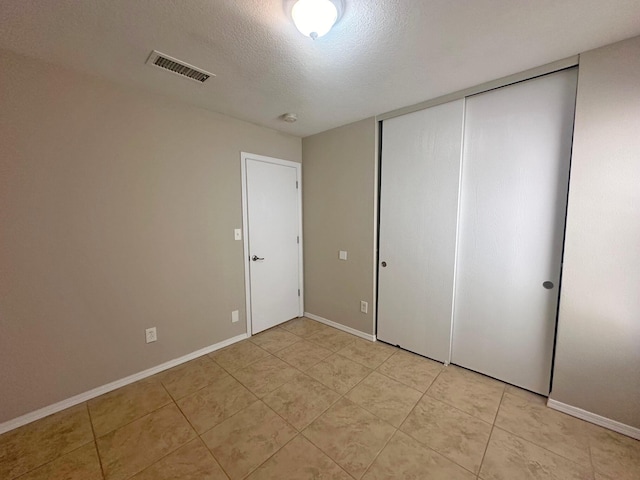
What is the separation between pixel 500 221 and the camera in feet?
6.91

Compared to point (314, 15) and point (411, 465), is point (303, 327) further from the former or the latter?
point (314, 15)

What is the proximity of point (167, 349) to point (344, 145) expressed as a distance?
2.82 metres

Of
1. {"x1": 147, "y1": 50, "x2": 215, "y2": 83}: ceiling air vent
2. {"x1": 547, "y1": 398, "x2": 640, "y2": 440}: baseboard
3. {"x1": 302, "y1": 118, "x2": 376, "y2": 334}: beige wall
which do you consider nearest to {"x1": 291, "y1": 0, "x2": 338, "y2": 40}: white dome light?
{"x1": 147, "y1": 50, "x2": 215, "y2": 83}: ceiling air vent

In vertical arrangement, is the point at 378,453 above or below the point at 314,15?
below

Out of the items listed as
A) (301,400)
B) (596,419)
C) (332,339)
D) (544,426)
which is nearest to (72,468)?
(301,400)

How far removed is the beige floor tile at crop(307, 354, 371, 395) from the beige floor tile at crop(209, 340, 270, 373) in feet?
1.97

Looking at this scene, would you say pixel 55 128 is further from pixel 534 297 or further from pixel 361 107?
pixel 534 297

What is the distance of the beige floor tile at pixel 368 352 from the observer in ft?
8.28

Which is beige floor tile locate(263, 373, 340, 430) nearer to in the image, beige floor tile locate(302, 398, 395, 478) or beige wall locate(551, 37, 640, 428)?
beige floor tile locate(302, 398, 395, 478)

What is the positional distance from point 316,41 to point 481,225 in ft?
6.22

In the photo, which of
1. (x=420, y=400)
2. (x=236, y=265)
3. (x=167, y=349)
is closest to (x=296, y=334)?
(x=236, y=265)

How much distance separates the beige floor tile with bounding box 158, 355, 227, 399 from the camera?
2131mm

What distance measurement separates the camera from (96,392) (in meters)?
2.04

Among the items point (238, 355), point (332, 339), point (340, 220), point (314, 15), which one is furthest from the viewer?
point (340, 220)
